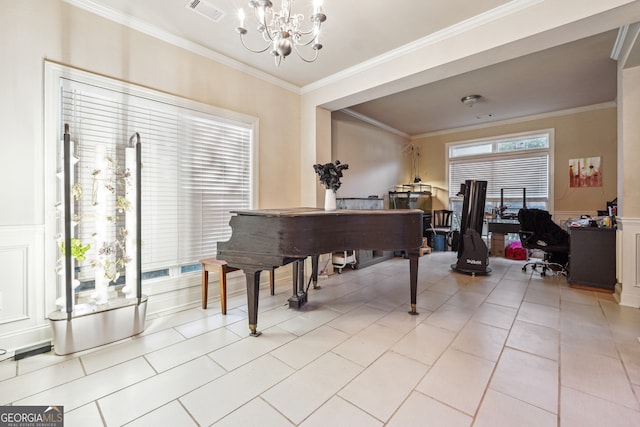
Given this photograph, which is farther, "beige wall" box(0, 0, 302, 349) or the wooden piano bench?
the wooden piano bench

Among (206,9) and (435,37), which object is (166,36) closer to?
(206,9)

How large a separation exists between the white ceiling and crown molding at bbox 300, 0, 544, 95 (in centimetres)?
3

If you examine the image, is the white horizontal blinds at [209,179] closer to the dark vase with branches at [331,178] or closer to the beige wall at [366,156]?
the dark vase with branches at [331,178]

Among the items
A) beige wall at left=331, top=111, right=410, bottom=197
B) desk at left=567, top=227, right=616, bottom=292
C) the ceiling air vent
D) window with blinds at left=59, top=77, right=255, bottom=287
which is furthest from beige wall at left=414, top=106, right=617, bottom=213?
the ceiling air vent

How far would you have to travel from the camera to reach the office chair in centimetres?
399

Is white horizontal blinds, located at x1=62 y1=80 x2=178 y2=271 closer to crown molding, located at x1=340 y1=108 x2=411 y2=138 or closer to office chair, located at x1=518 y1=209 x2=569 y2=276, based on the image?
crown molding, located at x1=340 y1=108 x2=411 y2=138

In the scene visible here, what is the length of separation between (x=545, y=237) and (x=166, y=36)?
18.1ft

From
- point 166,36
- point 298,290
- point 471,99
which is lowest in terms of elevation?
point 298,290

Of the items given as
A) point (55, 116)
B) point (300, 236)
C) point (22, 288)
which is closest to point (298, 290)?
point (300, 236)

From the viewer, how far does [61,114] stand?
2.15 m

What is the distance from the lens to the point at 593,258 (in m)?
3.40
